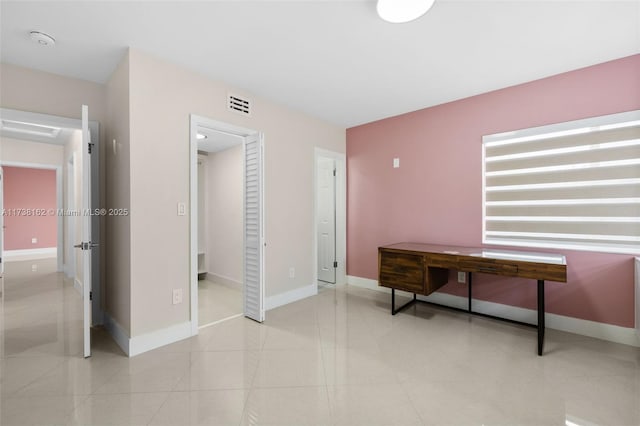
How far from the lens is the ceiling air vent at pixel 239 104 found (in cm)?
295

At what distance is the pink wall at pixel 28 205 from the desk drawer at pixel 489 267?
10049 millimetres

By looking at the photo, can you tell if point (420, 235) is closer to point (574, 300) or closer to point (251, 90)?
point (574, 300)

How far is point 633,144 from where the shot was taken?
2428 mm

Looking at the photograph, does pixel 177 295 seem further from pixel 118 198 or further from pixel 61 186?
pixel 61 186

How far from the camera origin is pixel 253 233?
3.09 m

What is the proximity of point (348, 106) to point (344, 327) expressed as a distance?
263 cm

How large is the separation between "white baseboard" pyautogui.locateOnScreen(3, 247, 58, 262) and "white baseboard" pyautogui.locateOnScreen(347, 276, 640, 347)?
9.31 metres

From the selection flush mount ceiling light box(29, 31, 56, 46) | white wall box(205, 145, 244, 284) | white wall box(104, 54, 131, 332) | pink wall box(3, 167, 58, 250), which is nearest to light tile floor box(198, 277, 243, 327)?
white wall box(205, 145, 244, 284)

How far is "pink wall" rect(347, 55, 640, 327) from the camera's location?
98.0 inches

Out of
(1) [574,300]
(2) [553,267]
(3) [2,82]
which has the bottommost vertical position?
(1) [574,300]

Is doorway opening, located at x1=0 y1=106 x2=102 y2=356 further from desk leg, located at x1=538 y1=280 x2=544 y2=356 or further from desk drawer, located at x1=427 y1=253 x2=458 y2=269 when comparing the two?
desk leg, located at x1=538 y1=280 x2=544 y2=356

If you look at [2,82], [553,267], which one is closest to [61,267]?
[2,82]

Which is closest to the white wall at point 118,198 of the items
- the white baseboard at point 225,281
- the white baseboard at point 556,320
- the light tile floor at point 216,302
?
the light tile floor at point 216,302

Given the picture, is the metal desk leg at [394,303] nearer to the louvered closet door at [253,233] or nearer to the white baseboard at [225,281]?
the louvered closet door at [253,233]
